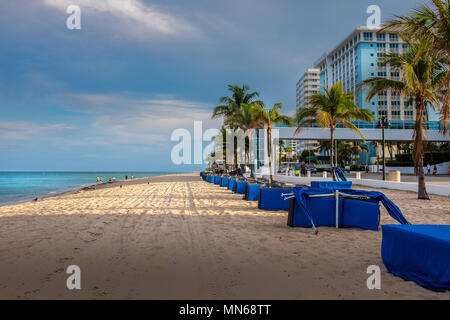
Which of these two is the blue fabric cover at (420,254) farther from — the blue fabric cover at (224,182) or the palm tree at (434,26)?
the blue fabric cover at (224,182)

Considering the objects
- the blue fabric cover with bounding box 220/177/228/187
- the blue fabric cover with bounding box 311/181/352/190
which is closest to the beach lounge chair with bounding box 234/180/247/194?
the blue fabric cover with bounding box 220/177/228/187

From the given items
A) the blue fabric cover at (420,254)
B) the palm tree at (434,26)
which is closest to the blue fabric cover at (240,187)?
the palm tree at (434,26)

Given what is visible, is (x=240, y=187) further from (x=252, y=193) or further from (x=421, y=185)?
(x=421, y=185)

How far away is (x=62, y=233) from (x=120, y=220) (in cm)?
187

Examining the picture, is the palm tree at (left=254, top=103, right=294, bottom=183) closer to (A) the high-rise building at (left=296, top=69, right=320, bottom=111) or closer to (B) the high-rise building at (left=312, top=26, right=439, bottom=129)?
A: (B) the high-rise building at (left=312, top=26, right=439, bottom=129)

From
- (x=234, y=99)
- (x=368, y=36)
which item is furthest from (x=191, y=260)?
(x=368, y=36)

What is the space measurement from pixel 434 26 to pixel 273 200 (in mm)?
7357

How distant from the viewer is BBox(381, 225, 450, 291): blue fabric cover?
141 inches

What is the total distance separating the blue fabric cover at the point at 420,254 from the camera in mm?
3584

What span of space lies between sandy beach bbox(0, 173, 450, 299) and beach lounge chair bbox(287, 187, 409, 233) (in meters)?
0.36

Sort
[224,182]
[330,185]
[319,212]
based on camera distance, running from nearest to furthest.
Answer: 1. [319,212]
2. [330,185]
3. [224,182]

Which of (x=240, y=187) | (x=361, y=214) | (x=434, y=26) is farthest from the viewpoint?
(x=240, y=187)

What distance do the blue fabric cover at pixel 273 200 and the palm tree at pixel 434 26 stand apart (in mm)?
5523

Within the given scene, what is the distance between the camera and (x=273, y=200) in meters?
10.6
